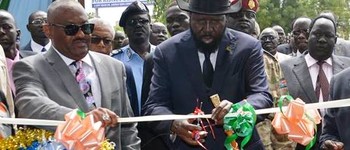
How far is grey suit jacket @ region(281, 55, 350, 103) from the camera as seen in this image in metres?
6.78

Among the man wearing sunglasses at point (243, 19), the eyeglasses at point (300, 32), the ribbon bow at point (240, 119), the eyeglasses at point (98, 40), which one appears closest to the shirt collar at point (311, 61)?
the man wearing sunglasses at point (243, 19)

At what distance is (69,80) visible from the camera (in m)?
4.95

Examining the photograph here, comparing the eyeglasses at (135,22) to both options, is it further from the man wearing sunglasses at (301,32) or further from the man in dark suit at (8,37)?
the man wearing sunglasses at (301,32)

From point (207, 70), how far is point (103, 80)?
0.81 meters

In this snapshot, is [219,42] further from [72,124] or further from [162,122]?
[72,124]

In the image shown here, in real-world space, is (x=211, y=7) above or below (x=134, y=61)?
above

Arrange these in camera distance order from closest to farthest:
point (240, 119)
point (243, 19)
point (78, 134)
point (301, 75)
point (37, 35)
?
point (78, 134) → point (240, 119) → point (301, 75) → point (243, 19) → point (37, 35)

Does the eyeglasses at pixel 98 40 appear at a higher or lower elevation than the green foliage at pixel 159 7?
higher

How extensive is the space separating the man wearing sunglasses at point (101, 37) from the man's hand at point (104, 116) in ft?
8.55

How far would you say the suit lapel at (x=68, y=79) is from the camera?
4.92 metres

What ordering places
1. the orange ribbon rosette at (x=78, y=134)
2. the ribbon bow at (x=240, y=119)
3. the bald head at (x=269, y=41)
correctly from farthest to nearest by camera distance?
the bald head at (x=269, y=41) < the ribbon bow at (x=240, y=119) < the orange ribbon rosette at (x=78, y=134)

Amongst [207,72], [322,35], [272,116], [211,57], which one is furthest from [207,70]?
[322,35]

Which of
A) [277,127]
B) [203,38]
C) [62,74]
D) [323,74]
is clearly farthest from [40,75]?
[323,74]

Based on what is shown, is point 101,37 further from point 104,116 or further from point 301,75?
point 104,116
